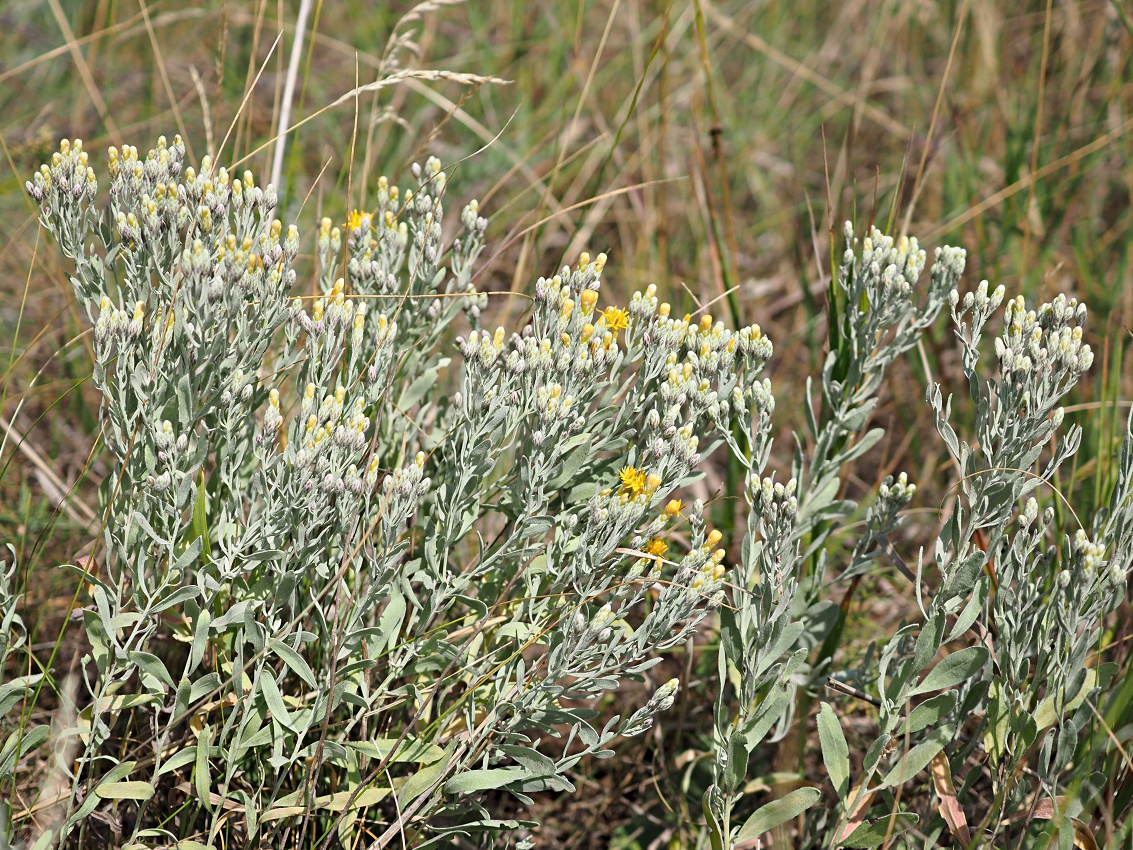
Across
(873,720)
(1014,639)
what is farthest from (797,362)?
(1014,639)

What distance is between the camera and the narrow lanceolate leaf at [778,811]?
1863 millimetres

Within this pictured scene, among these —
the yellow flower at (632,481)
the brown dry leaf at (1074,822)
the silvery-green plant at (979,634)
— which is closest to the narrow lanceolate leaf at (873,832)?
the silvery-green plant at (979,634)

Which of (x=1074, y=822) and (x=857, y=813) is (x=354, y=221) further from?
(x=1074, y=822)

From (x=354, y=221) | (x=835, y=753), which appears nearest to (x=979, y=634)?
(x=835, y=753)

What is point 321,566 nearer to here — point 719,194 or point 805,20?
point 719,194

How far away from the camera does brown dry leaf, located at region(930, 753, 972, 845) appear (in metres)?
1.91

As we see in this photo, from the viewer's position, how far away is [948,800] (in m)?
1.96

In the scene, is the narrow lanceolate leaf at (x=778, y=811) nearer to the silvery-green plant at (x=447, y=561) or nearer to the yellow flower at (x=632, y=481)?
the silvery-green plant at (x=447, y=561)

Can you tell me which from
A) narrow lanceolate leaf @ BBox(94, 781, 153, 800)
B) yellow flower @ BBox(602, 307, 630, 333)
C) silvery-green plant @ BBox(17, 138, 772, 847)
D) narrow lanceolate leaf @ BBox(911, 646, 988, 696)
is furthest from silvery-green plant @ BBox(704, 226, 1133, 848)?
narrow lanceolate leaf @ BBox(94, 781, 153, 800)

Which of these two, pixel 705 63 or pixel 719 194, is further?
pixel 719 194

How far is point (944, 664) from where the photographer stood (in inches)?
75.7

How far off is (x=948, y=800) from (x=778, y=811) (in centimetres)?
35

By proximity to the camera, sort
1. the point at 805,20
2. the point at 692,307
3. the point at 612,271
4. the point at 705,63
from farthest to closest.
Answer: the point at 805,20 → the point at 612,271 → the point at 692,307 → the point at 705,63

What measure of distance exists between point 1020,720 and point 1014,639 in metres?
0.15
